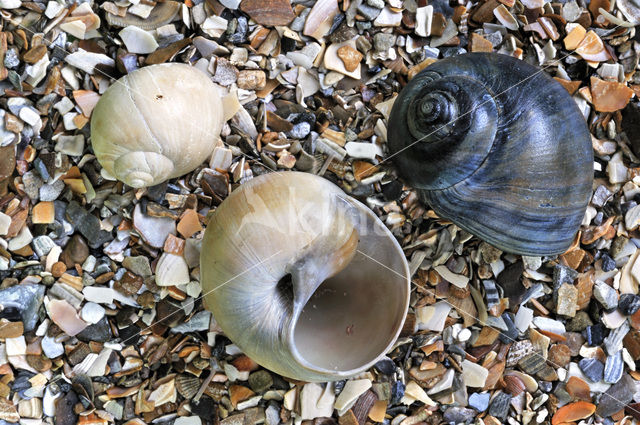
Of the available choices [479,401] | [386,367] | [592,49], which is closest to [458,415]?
[479,401]

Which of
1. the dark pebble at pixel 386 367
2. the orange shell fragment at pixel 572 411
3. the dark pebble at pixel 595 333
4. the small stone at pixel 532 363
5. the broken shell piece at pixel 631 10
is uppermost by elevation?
the broken shell piece at pixel 631 10

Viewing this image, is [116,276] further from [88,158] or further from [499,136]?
[499,136]

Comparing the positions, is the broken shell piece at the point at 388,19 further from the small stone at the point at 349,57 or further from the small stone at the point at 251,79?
the small stone at the point at 251,79

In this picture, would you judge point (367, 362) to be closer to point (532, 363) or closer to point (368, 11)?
point (532, 363)

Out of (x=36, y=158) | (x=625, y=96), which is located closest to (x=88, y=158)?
(x=36, y=158)

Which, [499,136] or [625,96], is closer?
[499,136]

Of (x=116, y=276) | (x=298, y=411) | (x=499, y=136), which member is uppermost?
(x=499, y=136)

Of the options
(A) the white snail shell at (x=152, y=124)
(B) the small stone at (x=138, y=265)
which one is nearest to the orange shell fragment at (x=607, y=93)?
(A) the white snail shell at (x=152, y=124)
